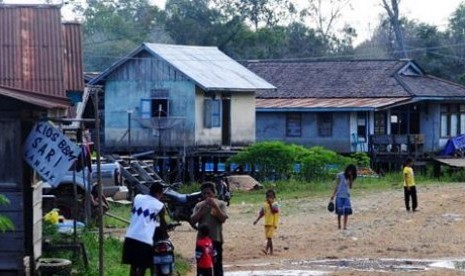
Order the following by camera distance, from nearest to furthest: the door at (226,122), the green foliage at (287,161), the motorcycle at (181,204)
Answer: the motorcycle at (181,204), the green foliage at (287,161), the door at (226,122)

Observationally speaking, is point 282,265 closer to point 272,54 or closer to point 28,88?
point 28,88

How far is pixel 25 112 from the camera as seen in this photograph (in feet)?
47.5

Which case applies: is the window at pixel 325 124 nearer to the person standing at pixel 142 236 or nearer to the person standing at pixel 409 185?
the person standing at pixel 409 185

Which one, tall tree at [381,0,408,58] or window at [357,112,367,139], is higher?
tall tree at [381,0,408,58]

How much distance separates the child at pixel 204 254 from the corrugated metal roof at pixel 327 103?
1381 inches

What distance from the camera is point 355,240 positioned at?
2281 cm

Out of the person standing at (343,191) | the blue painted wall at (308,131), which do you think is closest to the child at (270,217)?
the person standing at (343,191)

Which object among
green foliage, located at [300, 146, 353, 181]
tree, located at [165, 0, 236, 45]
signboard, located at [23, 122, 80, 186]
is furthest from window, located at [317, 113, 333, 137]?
signboard, located at [23, 122, 80, 186]

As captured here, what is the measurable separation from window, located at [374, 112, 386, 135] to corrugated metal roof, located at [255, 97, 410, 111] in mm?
818

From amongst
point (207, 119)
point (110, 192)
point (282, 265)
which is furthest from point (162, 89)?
point (282, 265)

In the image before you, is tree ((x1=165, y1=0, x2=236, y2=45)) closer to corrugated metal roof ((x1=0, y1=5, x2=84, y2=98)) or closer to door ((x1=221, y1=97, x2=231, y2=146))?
door ((x1=221, y1=97, x2=231, y2=146))

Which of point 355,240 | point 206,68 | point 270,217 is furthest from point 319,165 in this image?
point 270,217

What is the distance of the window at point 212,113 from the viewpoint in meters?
46.4

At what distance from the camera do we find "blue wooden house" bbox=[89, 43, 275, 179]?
4534 cm
